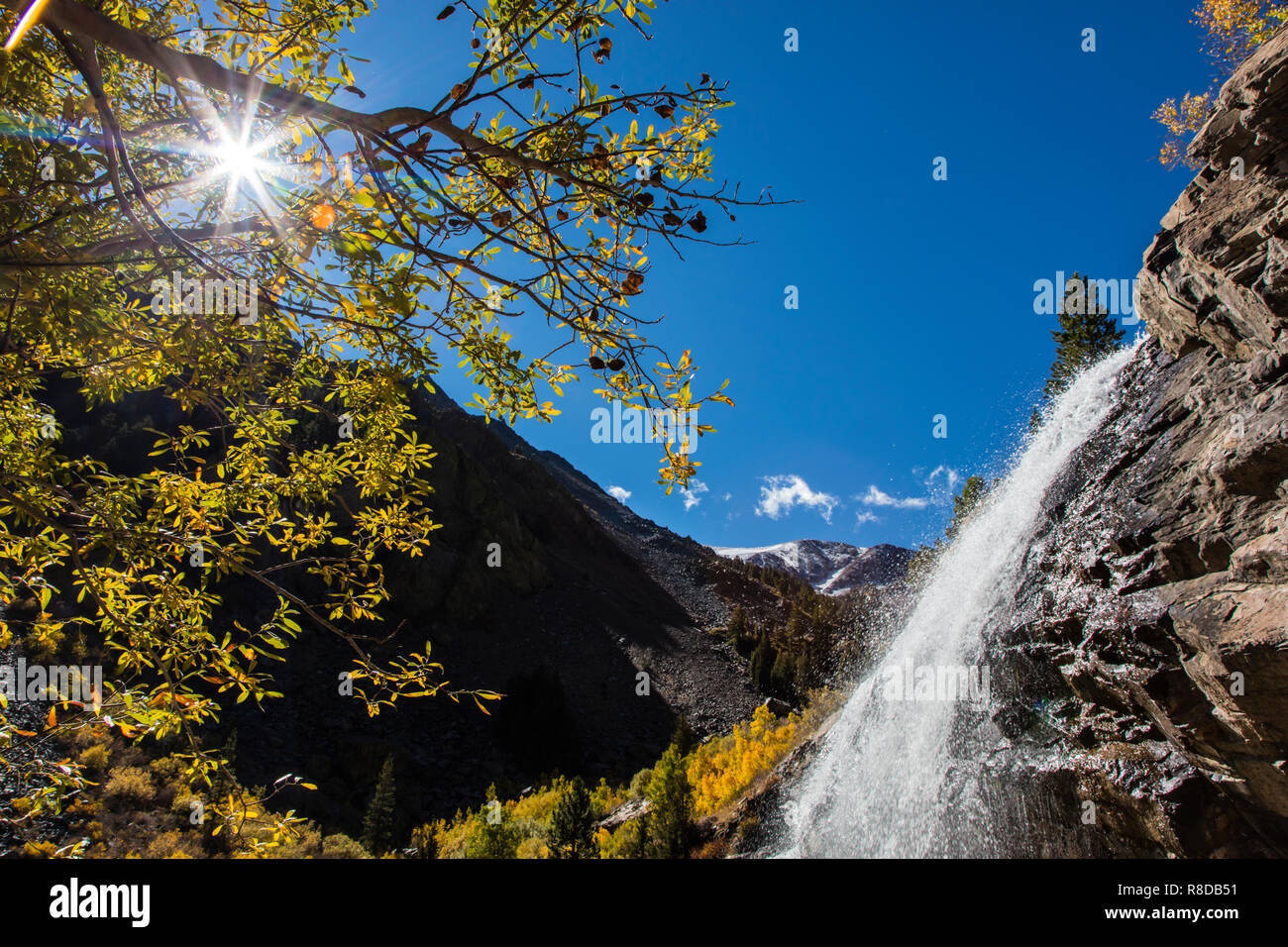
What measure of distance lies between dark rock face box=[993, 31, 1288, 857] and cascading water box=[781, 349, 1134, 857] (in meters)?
0.88

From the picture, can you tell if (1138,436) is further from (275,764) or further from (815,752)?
(275,764)

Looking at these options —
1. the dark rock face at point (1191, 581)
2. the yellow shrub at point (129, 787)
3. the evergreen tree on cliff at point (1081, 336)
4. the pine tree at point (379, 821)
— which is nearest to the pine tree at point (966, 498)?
the evergreen tree on cliff at point (1081, 336)

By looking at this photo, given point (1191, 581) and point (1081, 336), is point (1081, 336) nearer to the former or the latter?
point (1081, 336)

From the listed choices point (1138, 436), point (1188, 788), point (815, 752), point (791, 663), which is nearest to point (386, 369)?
A: point (1188, 788)

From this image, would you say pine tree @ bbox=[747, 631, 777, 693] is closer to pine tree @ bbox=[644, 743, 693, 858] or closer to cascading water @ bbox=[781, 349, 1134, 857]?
cascading water @ bbox=[781, 349, 1134, 857]

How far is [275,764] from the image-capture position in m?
23.6

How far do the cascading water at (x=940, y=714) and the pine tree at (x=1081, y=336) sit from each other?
1539cm

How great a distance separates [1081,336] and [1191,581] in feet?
93.7

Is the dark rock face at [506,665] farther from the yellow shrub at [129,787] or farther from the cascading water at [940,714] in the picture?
the cascading water at [940,714]

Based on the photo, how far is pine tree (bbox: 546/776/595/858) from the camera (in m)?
12.7

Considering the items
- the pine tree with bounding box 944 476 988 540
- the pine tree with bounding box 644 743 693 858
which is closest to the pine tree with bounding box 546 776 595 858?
the pine tree with bounding box 644 743 693 858

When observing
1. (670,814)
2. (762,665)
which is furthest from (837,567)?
(670,814)

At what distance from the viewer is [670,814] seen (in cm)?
1345
